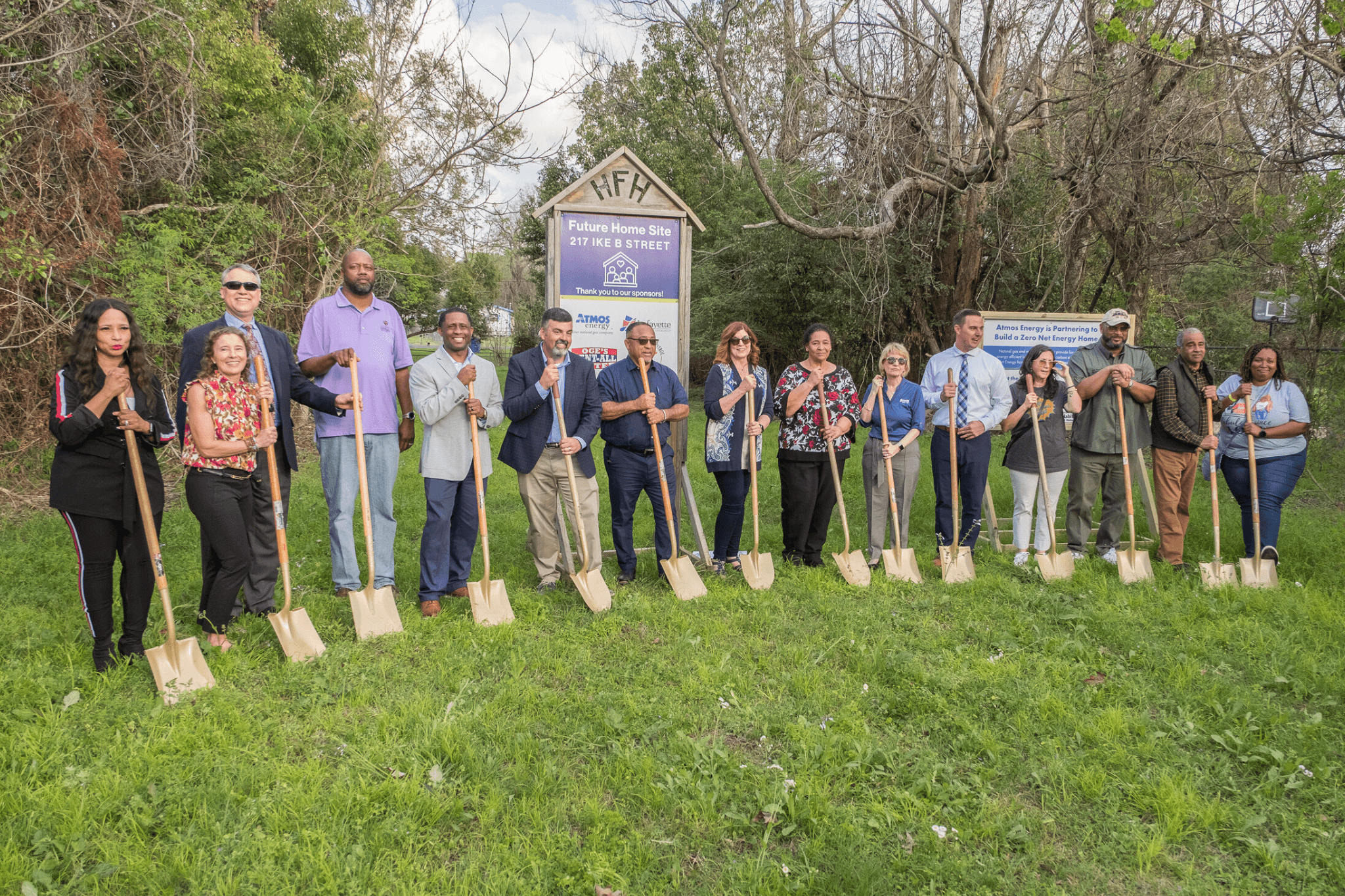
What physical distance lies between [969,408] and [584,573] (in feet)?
11.2

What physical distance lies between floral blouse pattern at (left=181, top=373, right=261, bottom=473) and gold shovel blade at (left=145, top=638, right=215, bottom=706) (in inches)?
38.1

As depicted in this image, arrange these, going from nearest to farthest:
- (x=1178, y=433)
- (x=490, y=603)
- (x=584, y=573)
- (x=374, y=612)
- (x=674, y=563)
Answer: (x=374, y=612)
(x=490, y=603)
(x=584, y=573)
(x=674, y=563)
(x=1178, y=433)

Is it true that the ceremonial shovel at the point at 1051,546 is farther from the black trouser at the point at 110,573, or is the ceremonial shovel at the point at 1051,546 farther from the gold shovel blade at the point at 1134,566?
the black trouser at the point at 110,573

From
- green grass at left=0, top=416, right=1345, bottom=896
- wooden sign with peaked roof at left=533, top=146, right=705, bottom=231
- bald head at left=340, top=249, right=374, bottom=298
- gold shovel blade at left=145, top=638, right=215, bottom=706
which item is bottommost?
green grass at left=0, top=416, right=1345, bottom=896

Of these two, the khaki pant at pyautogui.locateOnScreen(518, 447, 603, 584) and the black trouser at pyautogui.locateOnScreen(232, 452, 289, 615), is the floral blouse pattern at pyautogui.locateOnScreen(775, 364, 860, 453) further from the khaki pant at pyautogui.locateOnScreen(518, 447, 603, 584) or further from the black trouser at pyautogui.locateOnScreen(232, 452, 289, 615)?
the black trouser at pyautogui.locateOnScreen(232, 452, 289, 615)

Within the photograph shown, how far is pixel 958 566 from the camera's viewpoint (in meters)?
5.93

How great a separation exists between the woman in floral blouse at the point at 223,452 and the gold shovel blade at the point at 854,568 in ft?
13.1

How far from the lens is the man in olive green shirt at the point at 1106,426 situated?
624 centimetres

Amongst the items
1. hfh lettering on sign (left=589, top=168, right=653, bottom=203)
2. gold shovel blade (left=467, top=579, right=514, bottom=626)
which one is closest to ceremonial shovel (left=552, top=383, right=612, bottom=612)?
gold shovel blade (left=467, top=579, right=514, bottom=626)

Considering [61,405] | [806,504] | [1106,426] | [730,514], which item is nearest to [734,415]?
[730,514]

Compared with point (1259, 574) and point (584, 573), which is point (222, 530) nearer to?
point (584, 573)

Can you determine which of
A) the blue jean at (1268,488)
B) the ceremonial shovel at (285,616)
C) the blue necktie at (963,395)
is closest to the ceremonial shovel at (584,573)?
the ceremonial shovel at (285,616)

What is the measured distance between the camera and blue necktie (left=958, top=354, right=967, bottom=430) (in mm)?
6273

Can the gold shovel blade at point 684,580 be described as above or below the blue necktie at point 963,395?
below
